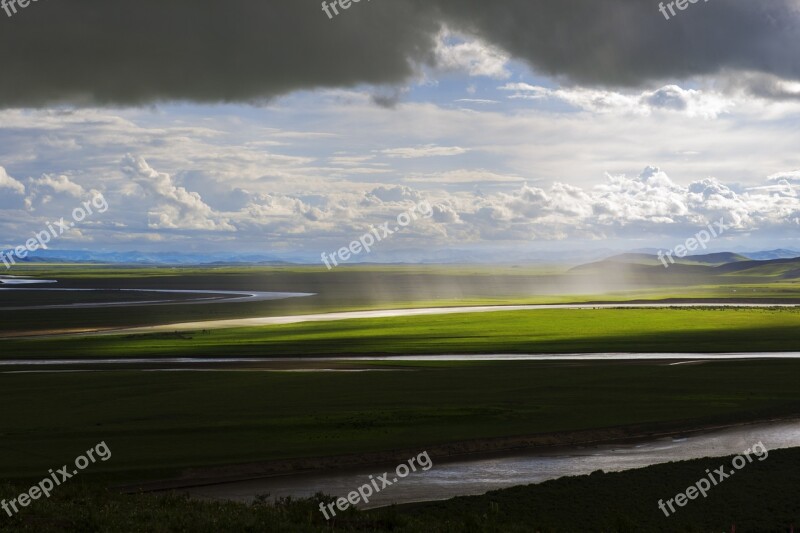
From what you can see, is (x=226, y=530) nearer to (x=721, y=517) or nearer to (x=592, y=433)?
(x=721, y=517)

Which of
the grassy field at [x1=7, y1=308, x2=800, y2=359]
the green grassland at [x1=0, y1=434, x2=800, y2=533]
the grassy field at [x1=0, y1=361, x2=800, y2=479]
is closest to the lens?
the green grassland at [x1=0, y1=434, x2=800, y2=533]

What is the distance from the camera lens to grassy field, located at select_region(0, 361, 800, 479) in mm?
32812

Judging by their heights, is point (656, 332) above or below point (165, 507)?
below

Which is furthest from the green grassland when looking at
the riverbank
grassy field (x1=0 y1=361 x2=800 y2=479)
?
grassy field (x1=0 y1=361 x2=800 y2=479)

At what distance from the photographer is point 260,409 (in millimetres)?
40875

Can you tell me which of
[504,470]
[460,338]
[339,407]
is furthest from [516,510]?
[460,338]

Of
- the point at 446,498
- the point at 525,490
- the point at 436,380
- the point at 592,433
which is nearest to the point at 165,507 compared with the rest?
the point at 446,498

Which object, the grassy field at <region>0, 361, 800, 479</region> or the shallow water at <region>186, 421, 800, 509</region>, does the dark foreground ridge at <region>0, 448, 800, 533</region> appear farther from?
the grassy field at <region>0, 361, 800, 479</region>

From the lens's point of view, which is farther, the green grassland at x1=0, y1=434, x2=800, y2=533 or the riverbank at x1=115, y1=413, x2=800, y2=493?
the riverbank at x1=115, y1=413, x2=800, y2=493

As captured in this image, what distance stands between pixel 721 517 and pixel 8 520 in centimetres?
2096

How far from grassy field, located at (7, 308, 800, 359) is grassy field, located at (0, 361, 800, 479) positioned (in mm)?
13650

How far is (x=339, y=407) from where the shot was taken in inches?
1636

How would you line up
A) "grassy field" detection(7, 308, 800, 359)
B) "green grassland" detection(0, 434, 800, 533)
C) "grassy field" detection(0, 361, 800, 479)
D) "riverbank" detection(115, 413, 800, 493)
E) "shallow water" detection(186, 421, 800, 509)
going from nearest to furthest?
1. "green grassland" detection(0, 434, 800, 533)
2. "shallow water" detection(186, 421, 800, 509)
3. "riverbank" detection(115, 413, 800, 493)
4. "grassy field" detection(0, 361, 800, 479)
5. "grassy field" detection(7, 308, 800, 359)

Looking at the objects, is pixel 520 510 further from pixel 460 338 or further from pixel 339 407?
pixel 460 338
